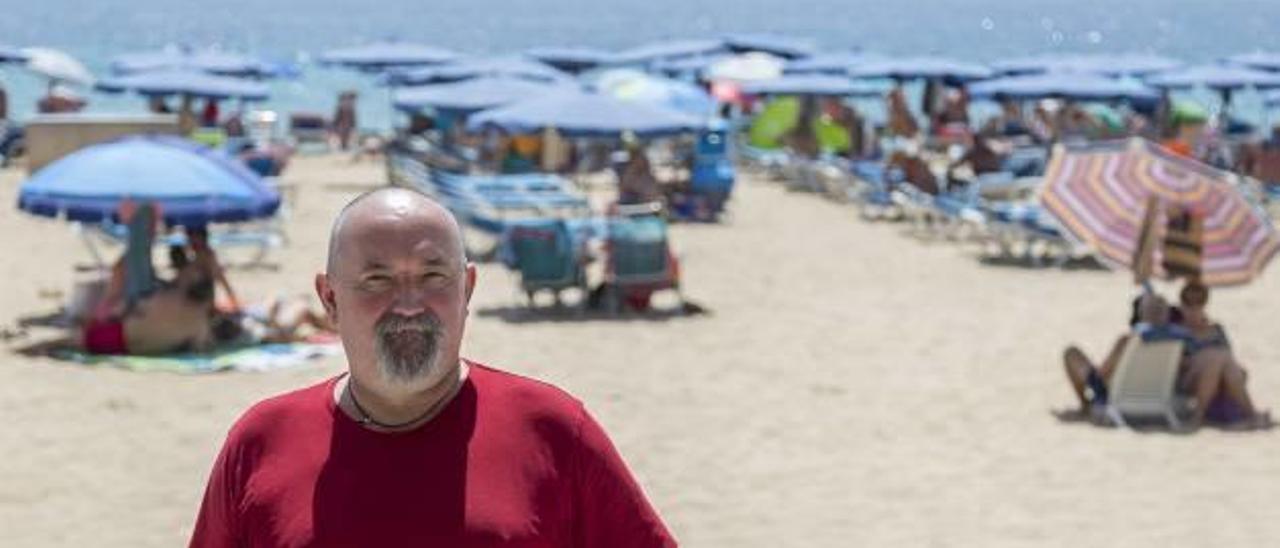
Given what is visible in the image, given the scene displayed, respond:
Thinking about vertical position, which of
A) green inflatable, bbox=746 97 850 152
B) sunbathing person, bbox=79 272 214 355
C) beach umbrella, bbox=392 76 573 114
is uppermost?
beach umbrella, bbox=392 76 573 114

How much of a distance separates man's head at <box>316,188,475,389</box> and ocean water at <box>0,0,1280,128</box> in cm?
3781

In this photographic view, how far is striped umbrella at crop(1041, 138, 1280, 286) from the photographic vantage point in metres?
10.4

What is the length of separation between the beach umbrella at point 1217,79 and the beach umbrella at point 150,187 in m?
16.6

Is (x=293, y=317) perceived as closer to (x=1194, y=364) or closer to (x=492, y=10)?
(x=1194, y=364)

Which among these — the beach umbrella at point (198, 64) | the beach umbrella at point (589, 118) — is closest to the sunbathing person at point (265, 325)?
the beach umbrella at point (589, 118)

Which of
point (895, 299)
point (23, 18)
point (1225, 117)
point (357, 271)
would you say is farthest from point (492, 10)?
point (357, 271)

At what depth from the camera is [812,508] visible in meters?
8.14

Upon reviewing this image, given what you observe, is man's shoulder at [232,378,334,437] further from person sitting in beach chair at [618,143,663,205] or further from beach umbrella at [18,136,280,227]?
person sitting in beach chair at [618,143,663,205]

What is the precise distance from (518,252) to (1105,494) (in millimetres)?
5530

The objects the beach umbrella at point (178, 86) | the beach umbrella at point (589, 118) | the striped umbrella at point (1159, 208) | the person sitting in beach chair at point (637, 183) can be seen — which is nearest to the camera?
the striped umbrella at point (1159, 208)

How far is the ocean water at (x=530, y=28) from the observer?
261 feet

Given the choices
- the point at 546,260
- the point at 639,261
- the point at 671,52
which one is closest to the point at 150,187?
the point at 546,260

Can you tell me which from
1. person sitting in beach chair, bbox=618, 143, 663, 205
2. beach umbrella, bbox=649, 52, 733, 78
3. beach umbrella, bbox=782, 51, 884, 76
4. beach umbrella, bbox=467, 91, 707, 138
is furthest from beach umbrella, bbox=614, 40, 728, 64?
beach umbrella, bbox=467, 91, 707, 138

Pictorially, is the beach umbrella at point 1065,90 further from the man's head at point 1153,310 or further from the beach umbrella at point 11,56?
the man's head at point 1153,310
